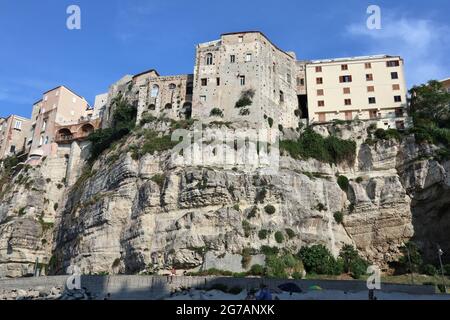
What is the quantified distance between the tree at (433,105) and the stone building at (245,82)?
47.2 ft

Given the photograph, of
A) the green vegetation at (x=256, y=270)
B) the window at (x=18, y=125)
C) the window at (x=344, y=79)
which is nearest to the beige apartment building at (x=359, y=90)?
the window at (x=344, y=79)

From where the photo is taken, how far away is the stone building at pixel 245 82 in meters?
56.7

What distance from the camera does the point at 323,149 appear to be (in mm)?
54656

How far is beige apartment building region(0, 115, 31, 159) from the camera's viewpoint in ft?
259

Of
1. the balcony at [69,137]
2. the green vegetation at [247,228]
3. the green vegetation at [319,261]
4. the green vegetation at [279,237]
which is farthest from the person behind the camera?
the balcony at [69,137]

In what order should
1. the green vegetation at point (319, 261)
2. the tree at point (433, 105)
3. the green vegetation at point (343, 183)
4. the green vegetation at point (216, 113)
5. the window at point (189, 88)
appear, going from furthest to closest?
the window at point (189, 88)
the green vegetation at point (216, 113)
the tree at point (433, 105)
the green vegetation at point (343, 183)
the green vegetation at point (319, 261)

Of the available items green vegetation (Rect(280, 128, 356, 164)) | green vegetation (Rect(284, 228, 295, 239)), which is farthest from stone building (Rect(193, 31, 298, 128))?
green vegetation (Rect(284, 228, 295, 239))

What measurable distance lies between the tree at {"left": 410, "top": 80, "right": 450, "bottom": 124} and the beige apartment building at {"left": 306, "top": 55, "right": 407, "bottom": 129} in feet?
5.40

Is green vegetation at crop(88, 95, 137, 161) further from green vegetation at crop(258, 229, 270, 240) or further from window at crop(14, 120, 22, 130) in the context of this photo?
green vegetation at crop(258, 229, 270, 240)

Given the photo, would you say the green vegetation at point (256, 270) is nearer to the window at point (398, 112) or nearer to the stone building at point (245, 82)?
the stone building at point (245, 82)

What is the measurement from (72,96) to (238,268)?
4818cm

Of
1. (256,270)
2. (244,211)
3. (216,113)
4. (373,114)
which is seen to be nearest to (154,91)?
(216,113)

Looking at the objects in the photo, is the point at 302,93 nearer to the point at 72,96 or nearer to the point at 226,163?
the point at 226,163

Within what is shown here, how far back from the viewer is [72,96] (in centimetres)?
7819
